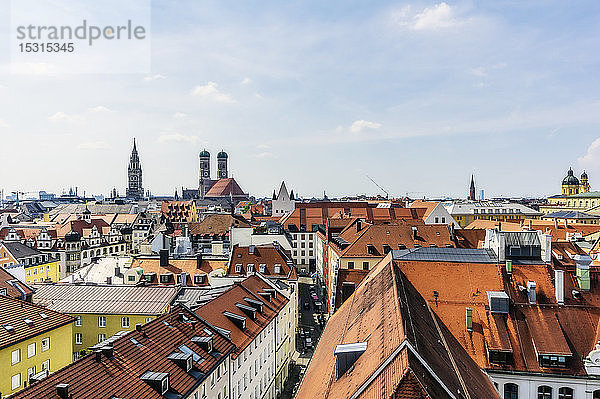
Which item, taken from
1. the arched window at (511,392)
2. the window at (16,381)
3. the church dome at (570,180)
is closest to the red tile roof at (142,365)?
the window at (16,381)

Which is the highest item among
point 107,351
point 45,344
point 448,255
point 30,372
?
point 448,255

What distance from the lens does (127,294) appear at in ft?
142

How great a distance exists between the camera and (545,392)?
29.6 m

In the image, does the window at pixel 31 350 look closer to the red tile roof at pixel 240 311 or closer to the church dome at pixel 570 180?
the red tile roof at pixel 240 311

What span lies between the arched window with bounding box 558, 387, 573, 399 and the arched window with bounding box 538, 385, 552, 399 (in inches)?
20.4

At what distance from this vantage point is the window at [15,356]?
102 ft

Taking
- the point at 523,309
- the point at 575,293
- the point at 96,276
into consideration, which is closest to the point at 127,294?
the point at 96,276

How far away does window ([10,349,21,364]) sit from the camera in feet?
102

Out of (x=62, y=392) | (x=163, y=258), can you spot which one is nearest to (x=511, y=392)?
(x=62, y=392)

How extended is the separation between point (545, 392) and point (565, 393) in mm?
1034

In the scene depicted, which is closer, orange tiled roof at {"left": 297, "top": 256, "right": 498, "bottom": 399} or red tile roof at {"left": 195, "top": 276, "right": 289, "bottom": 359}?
orange tiled roof at {"left": 297, "top": 256, "right": 498, "bottom": 399}

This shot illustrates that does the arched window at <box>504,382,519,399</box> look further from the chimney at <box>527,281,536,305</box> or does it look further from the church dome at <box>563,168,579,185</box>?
the church dome at <box>563,168,579,185</box>

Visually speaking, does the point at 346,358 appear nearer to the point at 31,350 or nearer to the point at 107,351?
the point at 107,351

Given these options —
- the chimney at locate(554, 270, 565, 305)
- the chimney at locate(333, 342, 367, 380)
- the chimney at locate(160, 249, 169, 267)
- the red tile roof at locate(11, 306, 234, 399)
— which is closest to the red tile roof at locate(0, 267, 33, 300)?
the chimney at locate(160, 249, 169, 267)
